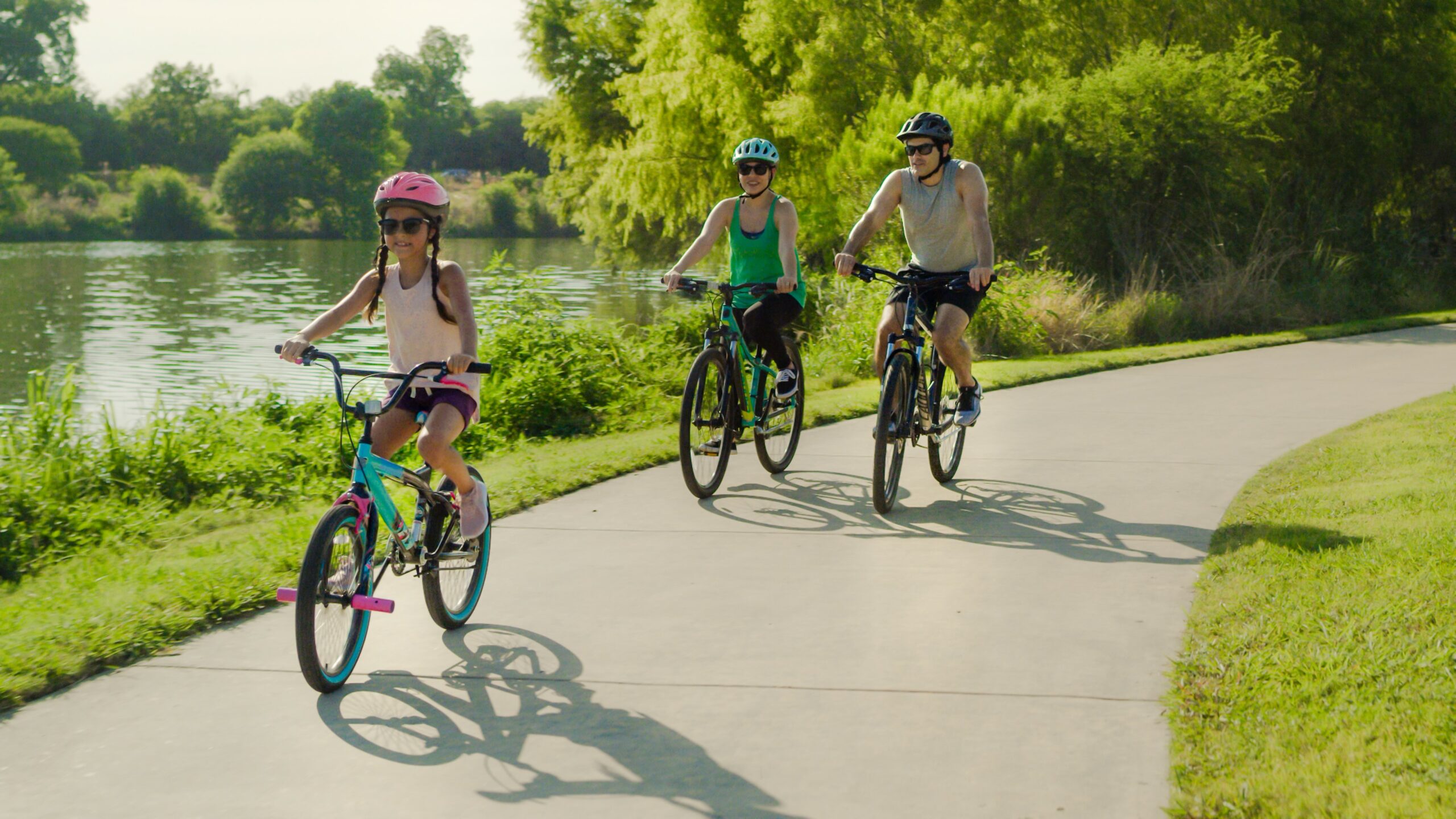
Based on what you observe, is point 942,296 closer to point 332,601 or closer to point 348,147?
point 332,601

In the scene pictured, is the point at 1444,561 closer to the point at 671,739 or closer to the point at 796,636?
the point at 796,636

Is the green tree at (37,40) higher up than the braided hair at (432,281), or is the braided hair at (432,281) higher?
the green tree at (37,40)

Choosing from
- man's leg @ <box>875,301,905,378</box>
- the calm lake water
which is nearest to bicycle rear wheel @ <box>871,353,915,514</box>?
man's leg @ <box>875,301,905,378</box>

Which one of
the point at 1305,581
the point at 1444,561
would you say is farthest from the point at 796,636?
the point at 1444,561

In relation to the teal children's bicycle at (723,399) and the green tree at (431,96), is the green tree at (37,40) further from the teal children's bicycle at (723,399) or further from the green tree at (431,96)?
the teal children's bicycle at (723,399)

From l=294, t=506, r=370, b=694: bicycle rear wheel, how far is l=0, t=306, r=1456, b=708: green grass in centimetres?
86

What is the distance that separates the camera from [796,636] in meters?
4.81

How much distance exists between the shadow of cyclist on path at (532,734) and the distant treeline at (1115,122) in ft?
44.5

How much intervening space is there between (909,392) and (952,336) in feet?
1.29

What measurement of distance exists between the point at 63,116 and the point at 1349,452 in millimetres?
118371

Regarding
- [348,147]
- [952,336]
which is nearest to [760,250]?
[952,336]

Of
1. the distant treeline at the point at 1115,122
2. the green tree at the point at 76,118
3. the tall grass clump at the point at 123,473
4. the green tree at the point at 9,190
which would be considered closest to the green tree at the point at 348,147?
the green tree at the point at 9,190

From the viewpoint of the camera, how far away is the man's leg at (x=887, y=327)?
698 cm

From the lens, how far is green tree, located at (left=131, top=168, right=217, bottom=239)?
82.5m
